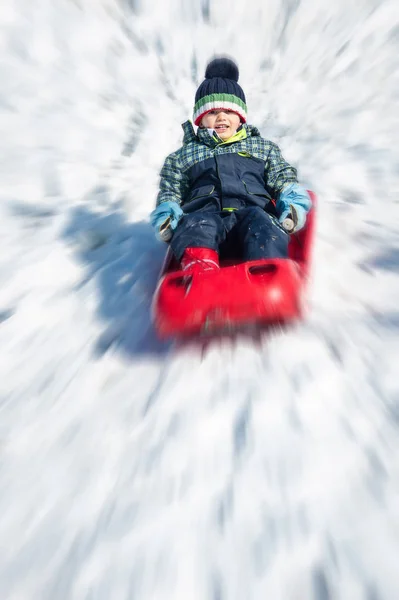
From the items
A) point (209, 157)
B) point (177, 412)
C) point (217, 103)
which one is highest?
point (217, 103)

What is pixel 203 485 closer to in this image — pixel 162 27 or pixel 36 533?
pixel 36 533

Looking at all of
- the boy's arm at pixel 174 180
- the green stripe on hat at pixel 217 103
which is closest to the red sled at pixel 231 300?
the boy's arm at pixel 174 180

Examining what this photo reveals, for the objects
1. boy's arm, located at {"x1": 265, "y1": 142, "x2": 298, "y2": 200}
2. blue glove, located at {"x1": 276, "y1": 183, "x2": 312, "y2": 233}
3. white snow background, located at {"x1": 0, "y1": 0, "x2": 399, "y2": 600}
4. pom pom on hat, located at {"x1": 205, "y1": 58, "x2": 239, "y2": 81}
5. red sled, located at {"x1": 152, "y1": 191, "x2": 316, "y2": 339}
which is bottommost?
white snow background, located at {"x1": 0, "y1": 0, "x2": 399, "y2": 600}

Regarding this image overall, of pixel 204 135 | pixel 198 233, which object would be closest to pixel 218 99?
pixel 204 135

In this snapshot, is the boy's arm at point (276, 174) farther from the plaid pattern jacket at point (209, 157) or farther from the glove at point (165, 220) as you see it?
the glove at point (165, 220)

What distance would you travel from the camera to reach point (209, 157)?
6.38 feet

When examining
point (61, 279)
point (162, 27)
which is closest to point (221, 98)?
point (61, 279)

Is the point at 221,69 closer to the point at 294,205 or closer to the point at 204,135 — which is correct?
the point at 204,135

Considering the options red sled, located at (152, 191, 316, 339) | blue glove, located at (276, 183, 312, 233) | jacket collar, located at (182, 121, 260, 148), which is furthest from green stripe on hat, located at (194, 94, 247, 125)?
red sled, located at (152, 191, 316, 339)

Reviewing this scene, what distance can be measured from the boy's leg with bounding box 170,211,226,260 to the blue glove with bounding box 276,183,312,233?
26cm

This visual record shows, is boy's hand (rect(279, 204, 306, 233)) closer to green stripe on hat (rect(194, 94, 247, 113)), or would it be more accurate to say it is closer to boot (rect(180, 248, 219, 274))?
boot (rect(180, 248, 219, 274))

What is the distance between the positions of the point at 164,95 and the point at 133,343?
4076mm

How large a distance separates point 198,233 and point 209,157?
614 mm

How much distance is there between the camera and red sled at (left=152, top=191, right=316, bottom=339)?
113 cm
